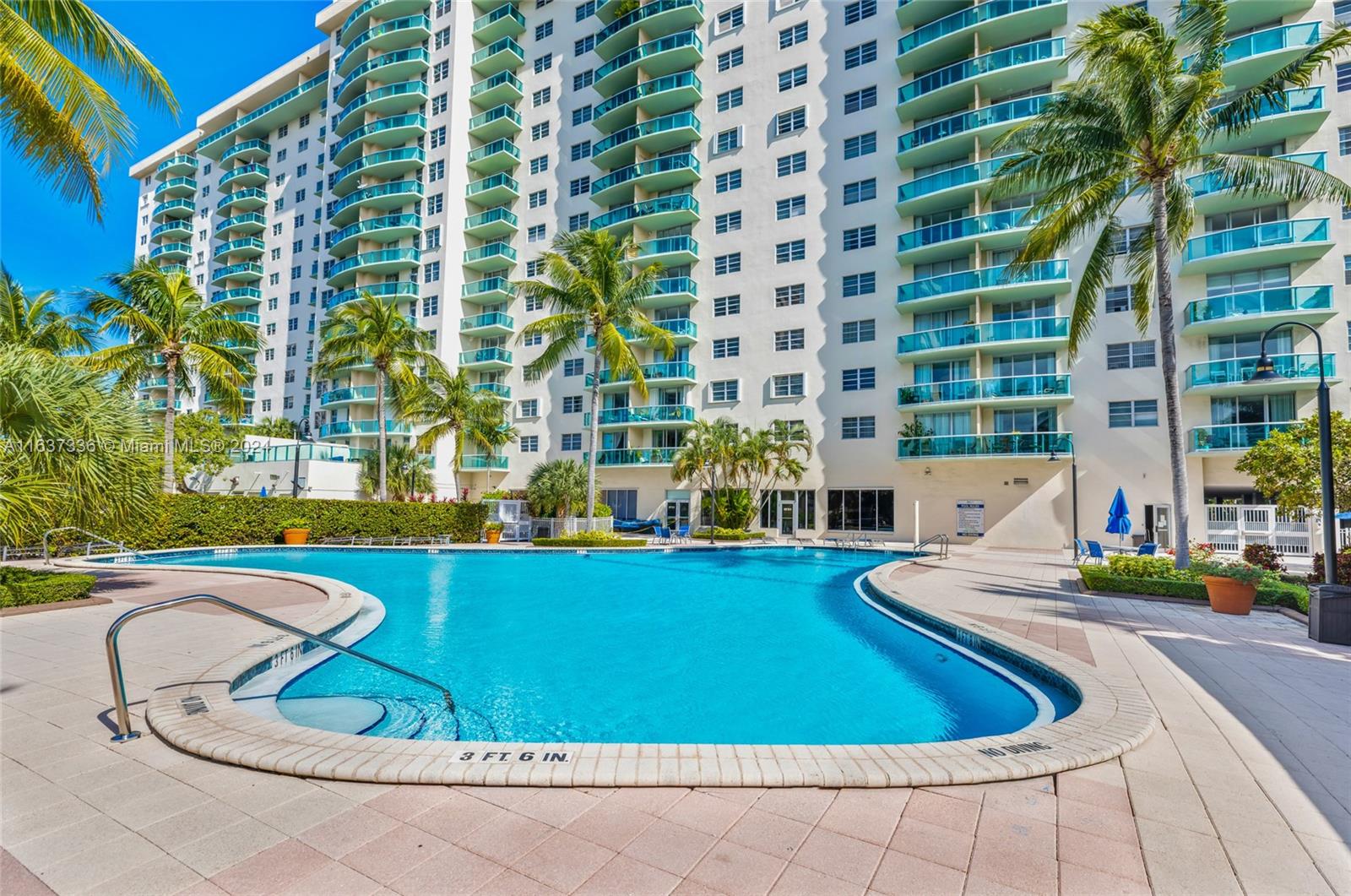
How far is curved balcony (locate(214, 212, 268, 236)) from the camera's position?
57.8 m

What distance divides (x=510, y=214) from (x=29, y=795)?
42.4m

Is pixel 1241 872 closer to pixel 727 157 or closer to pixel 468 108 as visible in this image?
pixel 727 157

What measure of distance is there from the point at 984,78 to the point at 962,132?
2.44 meters

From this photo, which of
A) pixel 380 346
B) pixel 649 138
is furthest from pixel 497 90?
pixel 380 346

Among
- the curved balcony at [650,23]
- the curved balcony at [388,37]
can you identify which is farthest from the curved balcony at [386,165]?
the curved balcony at [650,23]

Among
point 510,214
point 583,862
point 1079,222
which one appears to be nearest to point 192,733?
point 583,862

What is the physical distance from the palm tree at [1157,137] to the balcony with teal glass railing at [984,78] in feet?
47.5

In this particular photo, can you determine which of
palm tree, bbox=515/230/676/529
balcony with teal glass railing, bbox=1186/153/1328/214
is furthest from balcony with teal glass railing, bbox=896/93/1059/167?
palm tree, bbox=515/230/676/529

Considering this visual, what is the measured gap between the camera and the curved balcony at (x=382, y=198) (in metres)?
44.0

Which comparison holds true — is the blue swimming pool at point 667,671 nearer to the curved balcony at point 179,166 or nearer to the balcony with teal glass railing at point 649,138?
the balcony with teal glass railing at point 649,138

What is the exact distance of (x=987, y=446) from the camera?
27.5 meters

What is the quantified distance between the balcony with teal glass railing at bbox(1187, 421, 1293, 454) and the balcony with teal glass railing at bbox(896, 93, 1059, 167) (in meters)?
14.9

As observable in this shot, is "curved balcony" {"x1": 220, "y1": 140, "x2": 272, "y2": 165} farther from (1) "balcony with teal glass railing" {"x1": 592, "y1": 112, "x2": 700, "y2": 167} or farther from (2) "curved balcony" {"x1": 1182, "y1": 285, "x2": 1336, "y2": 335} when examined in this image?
(2) "curved balcony" {"x1": 1182, "y1": 285, "x2": 1336, "y2": 335}

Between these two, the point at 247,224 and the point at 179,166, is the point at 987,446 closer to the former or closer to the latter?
the point at 247,224
